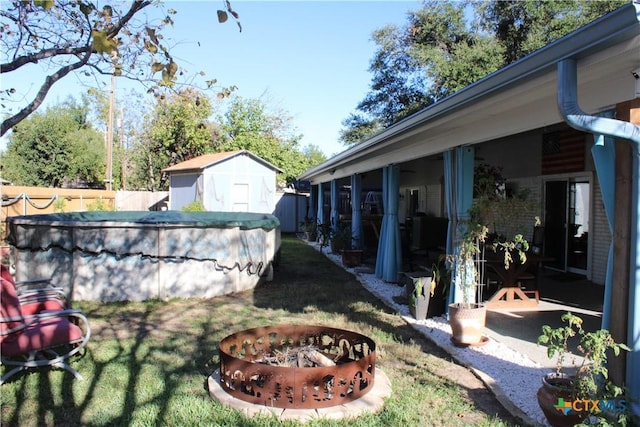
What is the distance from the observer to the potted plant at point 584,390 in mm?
2955

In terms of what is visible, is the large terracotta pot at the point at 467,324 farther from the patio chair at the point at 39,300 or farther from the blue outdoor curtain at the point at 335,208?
the blue outdoor curtain at the point at 335,208

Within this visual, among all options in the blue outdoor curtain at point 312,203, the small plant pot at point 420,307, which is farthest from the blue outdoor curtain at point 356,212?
the blue outdoor curtain at point 312,203

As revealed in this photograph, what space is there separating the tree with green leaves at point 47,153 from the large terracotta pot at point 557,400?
32754 millimetres

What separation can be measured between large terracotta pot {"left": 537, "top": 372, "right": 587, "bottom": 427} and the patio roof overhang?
203 centimetres

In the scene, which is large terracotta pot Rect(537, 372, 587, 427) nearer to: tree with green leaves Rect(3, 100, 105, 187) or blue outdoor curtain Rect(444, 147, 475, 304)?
blue outdoor curtain Rect(444, 147, 475, 304)

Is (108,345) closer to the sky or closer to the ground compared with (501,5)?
closer to the ground

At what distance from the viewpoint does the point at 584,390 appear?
3035 mm

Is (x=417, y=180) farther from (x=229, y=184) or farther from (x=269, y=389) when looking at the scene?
(x=269, y=389)

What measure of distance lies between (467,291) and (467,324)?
87 centimetres

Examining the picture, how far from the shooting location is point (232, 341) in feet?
13.5

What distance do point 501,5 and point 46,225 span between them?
19.4 metres

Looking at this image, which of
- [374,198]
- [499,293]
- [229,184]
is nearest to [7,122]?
[499,293]

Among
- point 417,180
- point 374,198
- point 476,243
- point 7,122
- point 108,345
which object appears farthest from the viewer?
point 374,198

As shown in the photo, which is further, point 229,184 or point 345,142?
point 345,142
